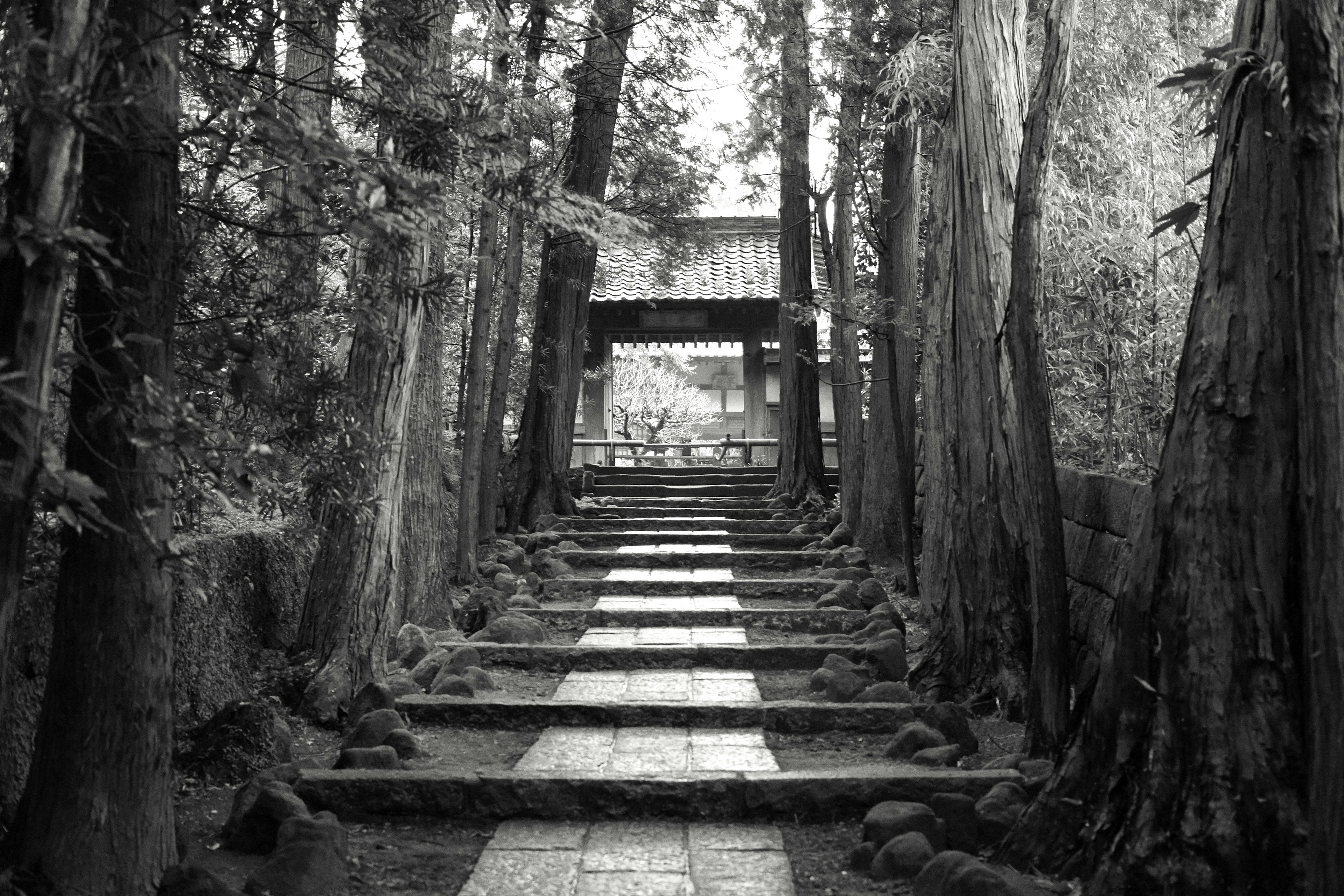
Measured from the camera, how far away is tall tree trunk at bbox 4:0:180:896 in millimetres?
3486

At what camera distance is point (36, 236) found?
8.21ft

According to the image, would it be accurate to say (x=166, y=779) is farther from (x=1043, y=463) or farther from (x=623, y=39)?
(x=623, y=39)

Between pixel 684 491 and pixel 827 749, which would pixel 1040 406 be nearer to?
pixel 827 749

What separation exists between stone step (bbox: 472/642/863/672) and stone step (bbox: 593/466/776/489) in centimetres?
937

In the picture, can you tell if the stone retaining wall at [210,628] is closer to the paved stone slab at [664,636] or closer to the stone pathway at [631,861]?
the stone pathway at [631,861]

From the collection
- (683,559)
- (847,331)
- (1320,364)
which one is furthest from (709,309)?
(1320,364)

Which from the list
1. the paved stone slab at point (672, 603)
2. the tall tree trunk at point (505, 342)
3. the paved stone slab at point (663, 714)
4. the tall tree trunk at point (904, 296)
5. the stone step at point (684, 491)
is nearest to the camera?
the paved stone slab at point (663, 714)

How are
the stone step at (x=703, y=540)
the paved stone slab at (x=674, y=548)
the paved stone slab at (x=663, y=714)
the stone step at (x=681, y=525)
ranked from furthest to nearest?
the stone step at (x=681, y=525) → the stone step at (x=703, y=540) → the paved stone slab at (x=674, y=548) → the paved stone slab at (x=663, y=714)

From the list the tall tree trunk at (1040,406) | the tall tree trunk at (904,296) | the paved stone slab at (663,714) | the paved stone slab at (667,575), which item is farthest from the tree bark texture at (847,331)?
the tall tree trunk at (1040,406)

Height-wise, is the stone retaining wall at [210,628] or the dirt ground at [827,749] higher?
the stone retaining wall at [210,628]

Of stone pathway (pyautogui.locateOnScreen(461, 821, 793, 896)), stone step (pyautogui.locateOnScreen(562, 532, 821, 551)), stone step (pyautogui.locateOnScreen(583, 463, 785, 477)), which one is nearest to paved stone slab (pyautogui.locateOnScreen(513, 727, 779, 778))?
stone pathway (pyautogui.locateOnScreen(461, 821, 793, 896))

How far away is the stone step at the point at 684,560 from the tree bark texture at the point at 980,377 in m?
5.24

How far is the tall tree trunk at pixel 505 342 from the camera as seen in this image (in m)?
10.4

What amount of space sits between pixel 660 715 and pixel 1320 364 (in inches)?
159
